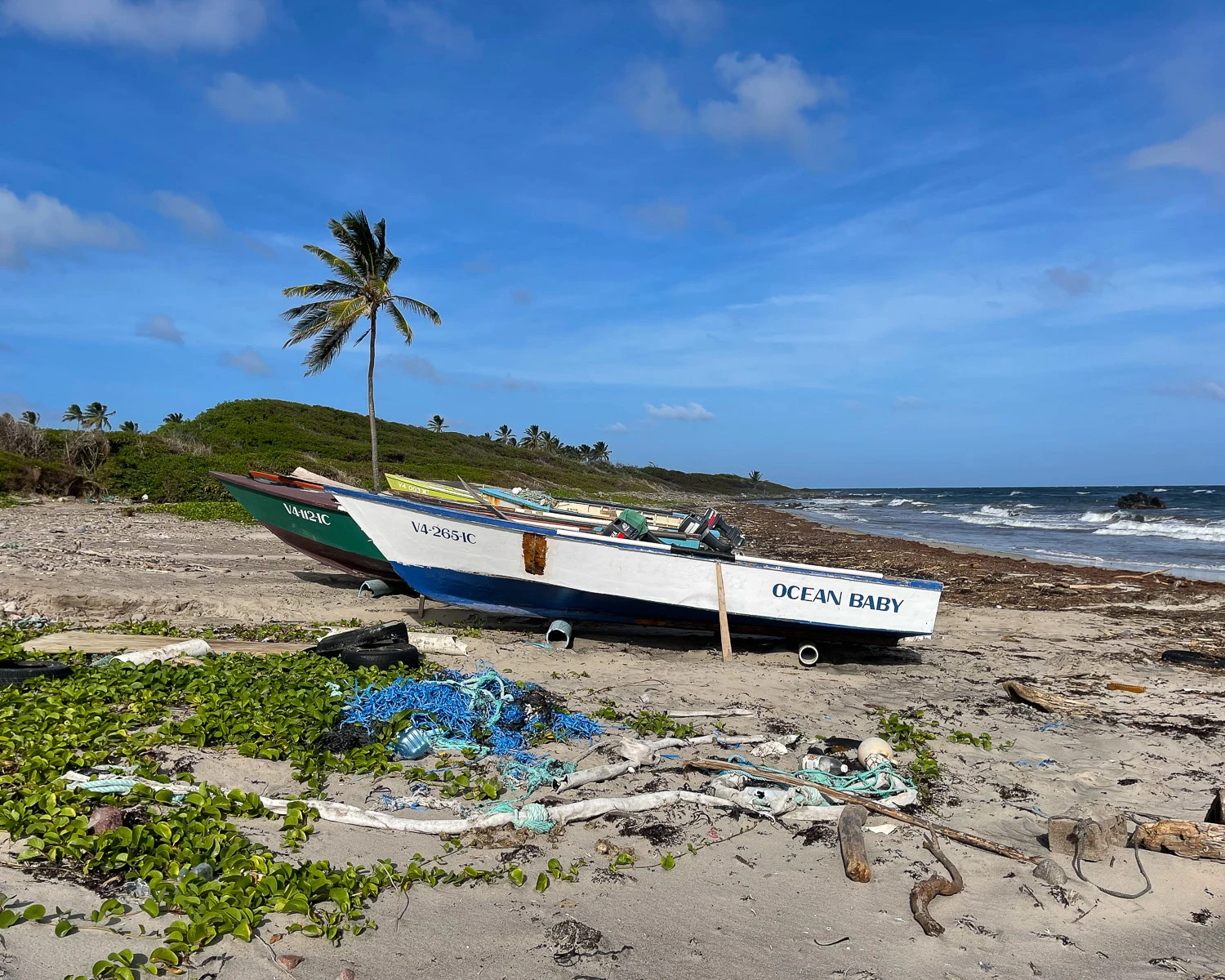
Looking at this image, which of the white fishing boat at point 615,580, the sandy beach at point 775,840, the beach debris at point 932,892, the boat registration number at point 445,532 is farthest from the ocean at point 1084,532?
the beach debris at point 932,892

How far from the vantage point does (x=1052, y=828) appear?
3.93 metres

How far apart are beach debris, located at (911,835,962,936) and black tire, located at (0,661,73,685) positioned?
562 centimetres

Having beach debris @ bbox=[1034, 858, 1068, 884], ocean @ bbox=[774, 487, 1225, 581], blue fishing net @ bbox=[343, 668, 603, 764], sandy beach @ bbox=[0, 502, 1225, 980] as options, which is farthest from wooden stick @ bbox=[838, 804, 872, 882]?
ocean @ bbox=[774, 487, 1225, 581]

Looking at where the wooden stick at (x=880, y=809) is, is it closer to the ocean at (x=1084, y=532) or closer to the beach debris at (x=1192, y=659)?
the beach debris at (x=1192, y=659)

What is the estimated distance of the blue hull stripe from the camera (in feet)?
28.7

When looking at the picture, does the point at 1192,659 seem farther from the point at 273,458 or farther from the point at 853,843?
the point at 273,458

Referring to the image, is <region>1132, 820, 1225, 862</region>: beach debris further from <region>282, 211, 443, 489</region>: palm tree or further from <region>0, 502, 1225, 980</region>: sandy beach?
<region>282, 211, 443, 489</region>: palm tree

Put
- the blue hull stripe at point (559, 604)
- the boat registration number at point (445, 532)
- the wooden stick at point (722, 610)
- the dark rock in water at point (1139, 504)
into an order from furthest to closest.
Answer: the dark rock in water at point (1139, 504) → the boat registration number at point (445, 532) → the blue hull stripe at point (559, 604) → the wooden stick at point (722, 610)

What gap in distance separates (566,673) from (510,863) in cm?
382

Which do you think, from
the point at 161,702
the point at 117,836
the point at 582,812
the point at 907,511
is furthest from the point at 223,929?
the point at 907,511

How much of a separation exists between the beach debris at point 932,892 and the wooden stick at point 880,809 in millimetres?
259

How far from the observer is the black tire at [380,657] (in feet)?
19.9

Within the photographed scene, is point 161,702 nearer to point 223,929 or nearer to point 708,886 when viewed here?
point 223,929

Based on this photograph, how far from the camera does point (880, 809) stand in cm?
429
